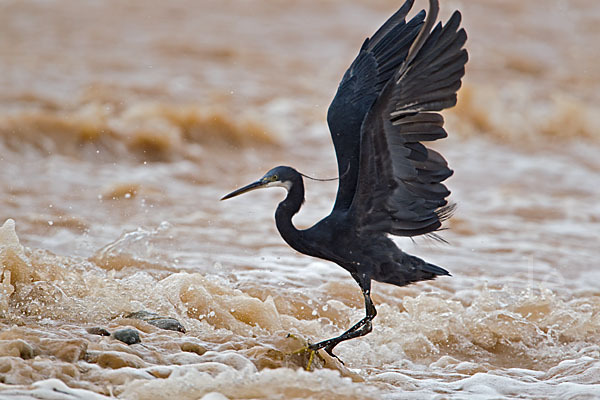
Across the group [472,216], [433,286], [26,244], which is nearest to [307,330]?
[433,286]

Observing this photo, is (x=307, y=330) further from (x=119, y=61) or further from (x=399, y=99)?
(x=119, y=61)

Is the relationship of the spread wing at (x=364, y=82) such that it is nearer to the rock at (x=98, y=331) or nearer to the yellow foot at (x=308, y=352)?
the yellow foot at (x=308, y=352)

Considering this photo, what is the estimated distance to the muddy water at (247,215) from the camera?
15.7 ft

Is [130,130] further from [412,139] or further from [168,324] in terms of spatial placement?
[412,139]

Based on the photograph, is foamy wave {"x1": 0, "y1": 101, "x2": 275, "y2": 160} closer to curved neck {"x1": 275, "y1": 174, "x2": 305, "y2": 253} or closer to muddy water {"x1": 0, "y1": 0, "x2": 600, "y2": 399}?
muddy water {"x1": 0, "y1": 0, "x2": 600, "y2": 399}

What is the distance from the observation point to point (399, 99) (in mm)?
4207

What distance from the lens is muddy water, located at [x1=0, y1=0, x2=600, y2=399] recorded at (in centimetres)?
477

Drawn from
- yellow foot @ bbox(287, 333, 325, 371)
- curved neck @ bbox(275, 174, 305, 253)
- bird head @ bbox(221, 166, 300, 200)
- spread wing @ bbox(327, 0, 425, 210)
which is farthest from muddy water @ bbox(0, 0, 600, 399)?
spread wing @ bbox(327, 0, 425, 210)

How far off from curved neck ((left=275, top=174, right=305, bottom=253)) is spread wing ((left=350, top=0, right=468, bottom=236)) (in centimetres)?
30

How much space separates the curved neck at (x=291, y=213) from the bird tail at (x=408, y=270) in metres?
0.45

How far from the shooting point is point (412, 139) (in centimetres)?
437

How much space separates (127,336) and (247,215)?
4147 millimetres

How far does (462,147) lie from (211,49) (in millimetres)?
5424

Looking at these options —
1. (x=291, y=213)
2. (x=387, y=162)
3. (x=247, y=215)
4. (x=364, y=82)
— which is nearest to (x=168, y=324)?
(x=291, y=213)
